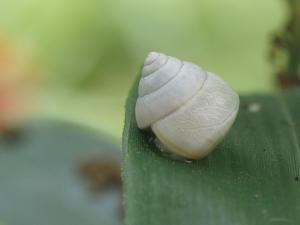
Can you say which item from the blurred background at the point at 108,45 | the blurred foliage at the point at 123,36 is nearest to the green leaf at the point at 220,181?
the blurred background at the point at 108,45

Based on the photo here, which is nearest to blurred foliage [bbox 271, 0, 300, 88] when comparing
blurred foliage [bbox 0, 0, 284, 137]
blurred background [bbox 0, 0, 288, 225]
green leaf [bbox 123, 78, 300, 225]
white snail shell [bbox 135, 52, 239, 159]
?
green leaf [bbox 123, 78, 300, 225]

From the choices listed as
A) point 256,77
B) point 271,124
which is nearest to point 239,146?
point 271,124

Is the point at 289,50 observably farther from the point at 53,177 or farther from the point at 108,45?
the point at 108,45

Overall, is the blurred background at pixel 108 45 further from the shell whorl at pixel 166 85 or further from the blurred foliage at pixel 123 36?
the shell whorl at pixel 166 85

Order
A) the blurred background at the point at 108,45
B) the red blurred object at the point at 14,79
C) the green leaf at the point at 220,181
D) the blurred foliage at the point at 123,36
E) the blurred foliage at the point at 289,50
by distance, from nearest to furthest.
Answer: the green leaf at the point at 220,181 → the blurred foliage at the point at 289,50 → the red blurred object at the point at 14,79 → the blurred background at the point at 108,45 → the blurred foliage at the point at 123,36

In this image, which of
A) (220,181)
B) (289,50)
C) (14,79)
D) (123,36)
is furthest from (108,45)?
(220,181)

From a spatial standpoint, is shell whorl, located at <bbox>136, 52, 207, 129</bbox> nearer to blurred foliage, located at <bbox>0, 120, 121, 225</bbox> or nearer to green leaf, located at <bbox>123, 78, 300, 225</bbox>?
green leaf, located at <bbox>123, 78, 300, 225</bbox>
